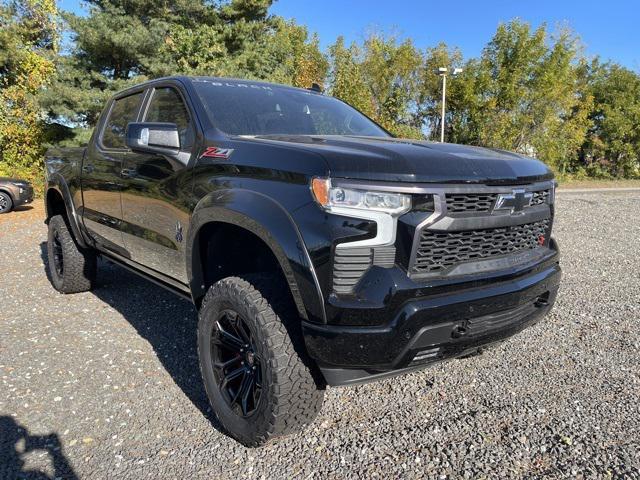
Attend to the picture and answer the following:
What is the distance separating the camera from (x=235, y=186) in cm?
237

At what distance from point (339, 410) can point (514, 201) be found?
1.49m

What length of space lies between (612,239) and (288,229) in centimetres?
790

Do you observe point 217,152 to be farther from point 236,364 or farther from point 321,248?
point 236,364

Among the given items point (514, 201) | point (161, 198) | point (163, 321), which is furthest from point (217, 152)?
point (163, 321)

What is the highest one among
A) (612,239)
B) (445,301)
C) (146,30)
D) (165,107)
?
A: (146,30)

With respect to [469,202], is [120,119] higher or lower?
higher

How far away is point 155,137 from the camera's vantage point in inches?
107

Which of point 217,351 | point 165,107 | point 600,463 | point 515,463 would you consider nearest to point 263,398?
point 217,351

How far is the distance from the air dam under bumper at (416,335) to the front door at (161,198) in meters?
1.22

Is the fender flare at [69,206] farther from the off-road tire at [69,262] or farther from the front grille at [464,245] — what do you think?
the front grille at [464,245]

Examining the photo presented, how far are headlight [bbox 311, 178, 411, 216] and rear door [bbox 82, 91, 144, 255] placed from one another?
214 centimetres

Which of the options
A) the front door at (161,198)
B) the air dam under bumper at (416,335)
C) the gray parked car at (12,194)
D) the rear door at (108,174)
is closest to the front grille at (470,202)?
the air dam under bumper at (416,335)

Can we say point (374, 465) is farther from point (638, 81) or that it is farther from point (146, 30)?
point (638, 81)

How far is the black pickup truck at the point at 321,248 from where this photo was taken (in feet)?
6.35
